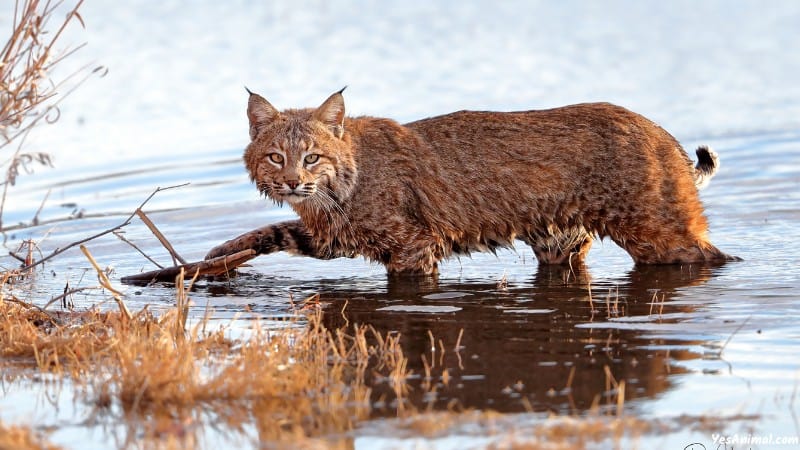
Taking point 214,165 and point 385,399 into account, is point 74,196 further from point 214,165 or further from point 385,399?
point 385,399

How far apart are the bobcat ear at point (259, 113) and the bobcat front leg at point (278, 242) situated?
78 cm

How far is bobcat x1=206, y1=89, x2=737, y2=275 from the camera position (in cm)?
914

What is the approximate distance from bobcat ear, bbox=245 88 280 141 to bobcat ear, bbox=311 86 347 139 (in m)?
0.30

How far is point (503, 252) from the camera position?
417 inches

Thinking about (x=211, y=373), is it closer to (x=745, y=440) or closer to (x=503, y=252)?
(x=745, y=440)

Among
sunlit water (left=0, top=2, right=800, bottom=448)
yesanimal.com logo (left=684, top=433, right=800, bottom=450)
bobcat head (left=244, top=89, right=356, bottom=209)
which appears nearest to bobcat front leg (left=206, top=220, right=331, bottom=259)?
sunlit water (left=0, top=2, right=800, bottom=448)

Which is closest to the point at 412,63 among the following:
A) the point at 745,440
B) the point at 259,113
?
the point at 259,113

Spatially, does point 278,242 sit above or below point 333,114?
below

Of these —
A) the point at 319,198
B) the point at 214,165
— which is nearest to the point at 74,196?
the point at 214,165

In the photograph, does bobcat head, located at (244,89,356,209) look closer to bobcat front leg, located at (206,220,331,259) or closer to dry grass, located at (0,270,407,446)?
bobcat front leg, located at (206,220,331,259)

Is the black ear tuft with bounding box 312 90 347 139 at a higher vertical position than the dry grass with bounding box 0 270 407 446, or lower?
higher

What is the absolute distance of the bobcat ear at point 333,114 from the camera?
9.05m

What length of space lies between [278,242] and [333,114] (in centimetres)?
112

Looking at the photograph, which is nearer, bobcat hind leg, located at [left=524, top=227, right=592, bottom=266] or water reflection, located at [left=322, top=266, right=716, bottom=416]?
water reflection, located at [left=322, top=266, right=716, bottom=416]
